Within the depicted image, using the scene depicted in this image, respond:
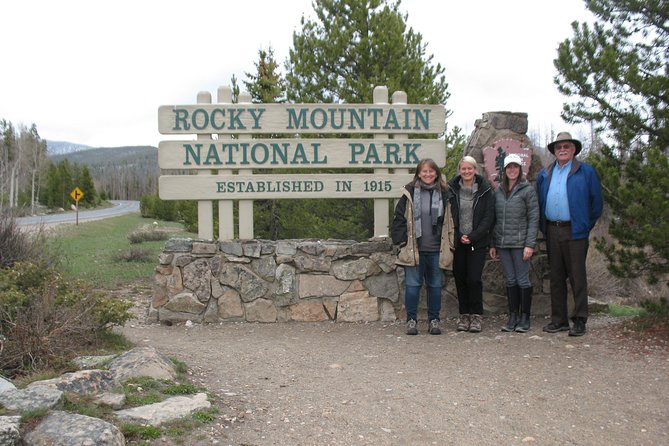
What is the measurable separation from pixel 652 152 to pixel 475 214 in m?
1.69

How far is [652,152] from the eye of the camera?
16.8ft

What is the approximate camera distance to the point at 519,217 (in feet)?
19.9

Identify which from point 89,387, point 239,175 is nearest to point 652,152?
point 239,175

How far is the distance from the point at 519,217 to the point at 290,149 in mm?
2786

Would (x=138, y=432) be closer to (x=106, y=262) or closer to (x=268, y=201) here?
(x=268, y=201)

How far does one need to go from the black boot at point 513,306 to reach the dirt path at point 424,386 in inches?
7.8

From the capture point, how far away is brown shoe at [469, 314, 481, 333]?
6.21 m

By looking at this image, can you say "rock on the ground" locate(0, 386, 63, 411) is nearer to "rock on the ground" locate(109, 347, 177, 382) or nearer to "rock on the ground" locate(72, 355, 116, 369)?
"rock on the ground" locate(109, 347, 177, 382)

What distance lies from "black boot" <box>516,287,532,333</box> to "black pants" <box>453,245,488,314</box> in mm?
418

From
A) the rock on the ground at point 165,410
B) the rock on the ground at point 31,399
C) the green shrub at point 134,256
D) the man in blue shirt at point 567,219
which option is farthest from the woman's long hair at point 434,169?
the green shrub at point 134,256

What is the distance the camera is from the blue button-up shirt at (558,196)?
19.2 ft

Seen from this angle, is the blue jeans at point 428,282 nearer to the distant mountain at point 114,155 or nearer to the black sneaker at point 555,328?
the black sneaker at point 555,328

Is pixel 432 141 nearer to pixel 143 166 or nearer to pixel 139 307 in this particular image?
pixel 139 307

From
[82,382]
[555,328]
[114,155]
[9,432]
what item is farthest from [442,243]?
[114,155]
